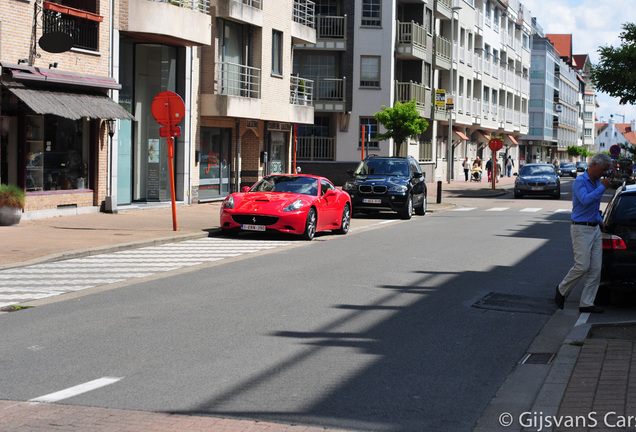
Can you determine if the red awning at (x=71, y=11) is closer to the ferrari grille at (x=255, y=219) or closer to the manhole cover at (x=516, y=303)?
the ferrari grille at (x=255, y=219)

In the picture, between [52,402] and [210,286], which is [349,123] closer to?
[210,286]

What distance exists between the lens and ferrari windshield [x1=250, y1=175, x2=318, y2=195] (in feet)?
65.8

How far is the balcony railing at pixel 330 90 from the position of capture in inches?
1947

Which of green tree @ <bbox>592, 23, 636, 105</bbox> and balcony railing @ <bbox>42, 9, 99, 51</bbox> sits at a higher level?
green tree @ <bbox>592, 23, 636, 105</bbox>

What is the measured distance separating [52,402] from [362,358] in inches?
102

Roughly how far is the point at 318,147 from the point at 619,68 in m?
16.2

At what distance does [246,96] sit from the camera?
3203 centimetres

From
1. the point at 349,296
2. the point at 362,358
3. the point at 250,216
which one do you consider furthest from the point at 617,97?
the point at 362,358

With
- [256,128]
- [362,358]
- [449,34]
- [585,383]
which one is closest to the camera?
[585,383]

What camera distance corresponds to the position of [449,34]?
61.7m

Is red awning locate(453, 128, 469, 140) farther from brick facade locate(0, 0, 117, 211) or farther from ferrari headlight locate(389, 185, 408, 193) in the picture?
brick facade locate(0, 0, 117, 211)

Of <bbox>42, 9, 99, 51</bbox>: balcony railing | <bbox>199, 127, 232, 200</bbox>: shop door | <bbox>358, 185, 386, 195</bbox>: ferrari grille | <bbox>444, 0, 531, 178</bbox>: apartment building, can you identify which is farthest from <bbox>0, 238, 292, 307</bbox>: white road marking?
<bbox>444, 0, 531, 178</bbox>: apartment building

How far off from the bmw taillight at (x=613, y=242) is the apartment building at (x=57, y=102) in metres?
13.3

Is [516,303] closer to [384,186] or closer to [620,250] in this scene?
[620,250]
